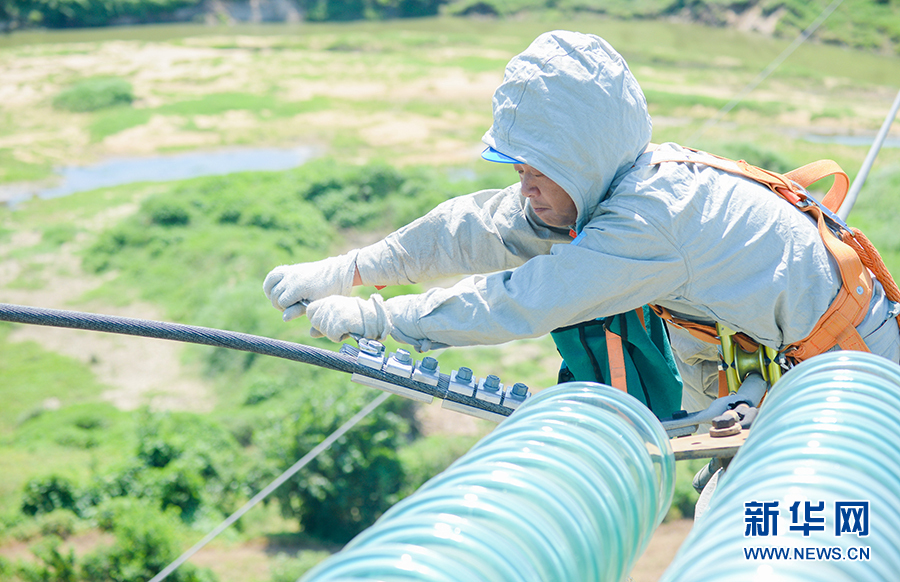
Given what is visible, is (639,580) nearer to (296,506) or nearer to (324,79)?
(296,506)

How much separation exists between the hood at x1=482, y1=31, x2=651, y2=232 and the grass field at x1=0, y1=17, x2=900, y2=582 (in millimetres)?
5423

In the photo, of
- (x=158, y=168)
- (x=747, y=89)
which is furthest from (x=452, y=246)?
(x=747, y=89)

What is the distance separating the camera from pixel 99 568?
6.37 m

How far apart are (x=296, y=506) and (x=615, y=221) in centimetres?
678

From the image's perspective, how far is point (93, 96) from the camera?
2073 cm

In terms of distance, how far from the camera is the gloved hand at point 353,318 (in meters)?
1.89

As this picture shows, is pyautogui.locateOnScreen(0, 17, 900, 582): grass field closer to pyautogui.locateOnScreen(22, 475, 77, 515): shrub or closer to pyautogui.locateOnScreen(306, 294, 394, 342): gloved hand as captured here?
pyautogui.locateOnScreen(22, 475, 77, 515): shrub

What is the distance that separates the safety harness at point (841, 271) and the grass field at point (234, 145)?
4.97 metres

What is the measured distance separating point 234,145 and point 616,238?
1777cm

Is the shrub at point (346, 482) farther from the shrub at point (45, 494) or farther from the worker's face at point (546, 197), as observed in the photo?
the worker's face at point (546, 197)

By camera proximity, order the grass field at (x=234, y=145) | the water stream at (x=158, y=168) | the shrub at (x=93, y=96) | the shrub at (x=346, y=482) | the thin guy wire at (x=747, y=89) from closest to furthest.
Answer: the shrub at (x=346, y=482), the grass field at (x=234, y=145), the thin guy wire at (x=747, y=89), the water stream at (x=158, y=168), the shrub at (x=93, y=96)

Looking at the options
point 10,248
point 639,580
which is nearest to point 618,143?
point 639,580

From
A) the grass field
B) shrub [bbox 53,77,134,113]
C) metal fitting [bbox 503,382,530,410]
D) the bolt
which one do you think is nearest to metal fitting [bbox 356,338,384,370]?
the bolt

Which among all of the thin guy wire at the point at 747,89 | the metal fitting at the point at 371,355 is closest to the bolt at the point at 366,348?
the metal fitting at the point at 371,355
